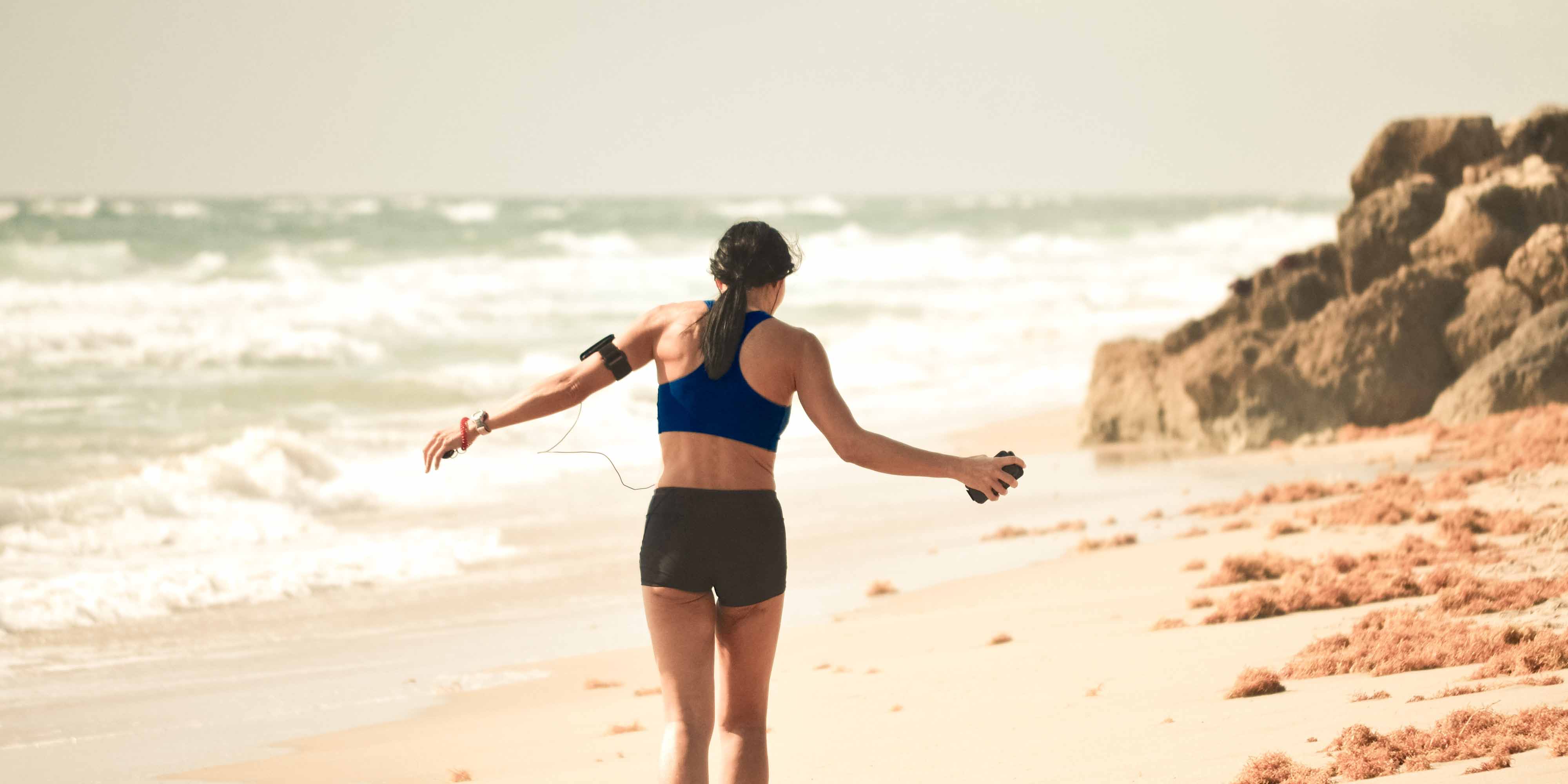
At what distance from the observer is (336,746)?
6.43 m

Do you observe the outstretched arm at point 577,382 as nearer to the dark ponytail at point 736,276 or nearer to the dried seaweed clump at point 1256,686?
the dark ponytail at point 736,276

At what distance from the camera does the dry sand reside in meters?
5.07

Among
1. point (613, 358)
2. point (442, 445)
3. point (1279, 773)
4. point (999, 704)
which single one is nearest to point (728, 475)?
point (613, 358)

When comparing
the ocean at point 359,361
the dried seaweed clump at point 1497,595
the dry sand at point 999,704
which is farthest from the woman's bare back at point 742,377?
the dried seaweed clump at point 1497,595

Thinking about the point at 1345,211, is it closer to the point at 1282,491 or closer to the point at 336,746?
the point at 1282,491

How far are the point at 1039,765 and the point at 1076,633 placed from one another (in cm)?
222

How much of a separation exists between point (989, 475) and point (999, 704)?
8.24 ft

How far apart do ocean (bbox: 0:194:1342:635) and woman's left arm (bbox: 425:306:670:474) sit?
30cm

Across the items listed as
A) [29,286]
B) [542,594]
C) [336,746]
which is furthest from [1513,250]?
[29,286]

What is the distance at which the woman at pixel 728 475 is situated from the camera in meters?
3.92

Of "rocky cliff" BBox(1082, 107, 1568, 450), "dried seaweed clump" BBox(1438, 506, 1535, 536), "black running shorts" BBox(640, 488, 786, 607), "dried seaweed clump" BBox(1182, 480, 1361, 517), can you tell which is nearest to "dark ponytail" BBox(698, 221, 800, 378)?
"black running shorts" BBox(640, 488, 786, 607)

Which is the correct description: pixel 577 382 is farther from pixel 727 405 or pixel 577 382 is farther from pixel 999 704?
pixel 999 704

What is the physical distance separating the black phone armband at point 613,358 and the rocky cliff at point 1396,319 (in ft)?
33.4

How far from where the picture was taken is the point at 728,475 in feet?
12.9
